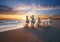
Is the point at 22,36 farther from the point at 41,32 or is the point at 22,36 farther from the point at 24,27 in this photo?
the point at 41,32

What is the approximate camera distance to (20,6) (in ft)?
4.68

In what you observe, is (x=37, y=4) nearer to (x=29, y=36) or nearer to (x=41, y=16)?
(x=41, y=16)

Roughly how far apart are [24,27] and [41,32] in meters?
0.26

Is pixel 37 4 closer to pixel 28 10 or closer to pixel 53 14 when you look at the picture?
pixel 28 10

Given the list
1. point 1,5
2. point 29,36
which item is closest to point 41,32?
point 29,36

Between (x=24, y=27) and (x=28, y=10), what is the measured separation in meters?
0.26

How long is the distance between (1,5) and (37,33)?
664 mm

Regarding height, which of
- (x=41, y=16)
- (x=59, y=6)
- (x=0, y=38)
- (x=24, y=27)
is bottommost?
(x=0, y=38)

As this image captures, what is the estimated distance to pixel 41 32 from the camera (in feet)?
4.63

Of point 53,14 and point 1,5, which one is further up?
point 1,5

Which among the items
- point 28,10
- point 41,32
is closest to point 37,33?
point 41,32

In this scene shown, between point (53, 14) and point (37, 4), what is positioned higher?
point (37, 4)

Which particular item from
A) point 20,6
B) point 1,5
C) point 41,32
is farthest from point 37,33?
point 1,5

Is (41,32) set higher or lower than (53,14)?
lower
